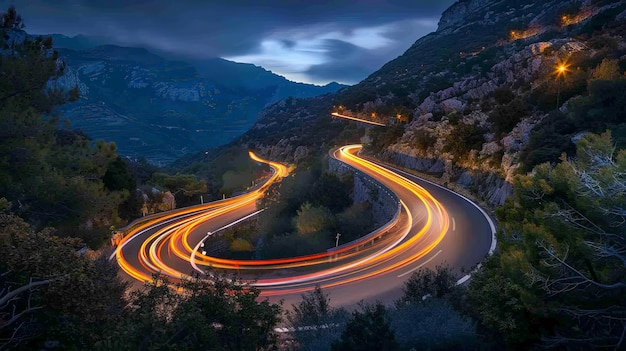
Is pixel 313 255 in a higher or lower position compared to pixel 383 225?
higher

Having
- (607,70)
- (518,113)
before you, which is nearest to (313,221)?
(518,113)

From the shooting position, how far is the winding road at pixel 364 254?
14.8 m

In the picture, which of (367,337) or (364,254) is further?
(364,254)

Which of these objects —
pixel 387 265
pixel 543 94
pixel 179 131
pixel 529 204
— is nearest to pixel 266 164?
pixel 543 94

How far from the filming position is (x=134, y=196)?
106 feet

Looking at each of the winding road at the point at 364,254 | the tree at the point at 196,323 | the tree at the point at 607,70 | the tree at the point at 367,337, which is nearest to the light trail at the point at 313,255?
the winding road at the point at 364,254

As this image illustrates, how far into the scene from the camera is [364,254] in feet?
58.4

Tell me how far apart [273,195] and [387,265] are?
18669 millimetres

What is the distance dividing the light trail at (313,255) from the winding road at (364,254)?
39mm

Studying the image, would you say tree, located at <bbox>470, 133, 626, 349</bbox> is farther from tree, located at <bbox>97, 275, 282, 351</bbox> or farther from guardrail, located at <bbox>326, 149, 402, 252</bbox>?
guardrail, located at <bbox>326, 149, 402, 252</bbox>

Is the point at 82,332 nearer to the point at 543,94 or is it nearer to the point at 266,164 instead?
the point at 543,94

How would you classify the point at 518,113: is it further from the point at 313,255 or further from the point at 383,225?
the point at 313,255

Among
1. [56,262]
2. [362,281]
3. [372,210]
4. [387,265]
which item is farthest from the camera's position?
[372,210]

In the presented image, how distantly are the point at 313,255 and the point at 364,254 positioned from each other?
7.95 feet
